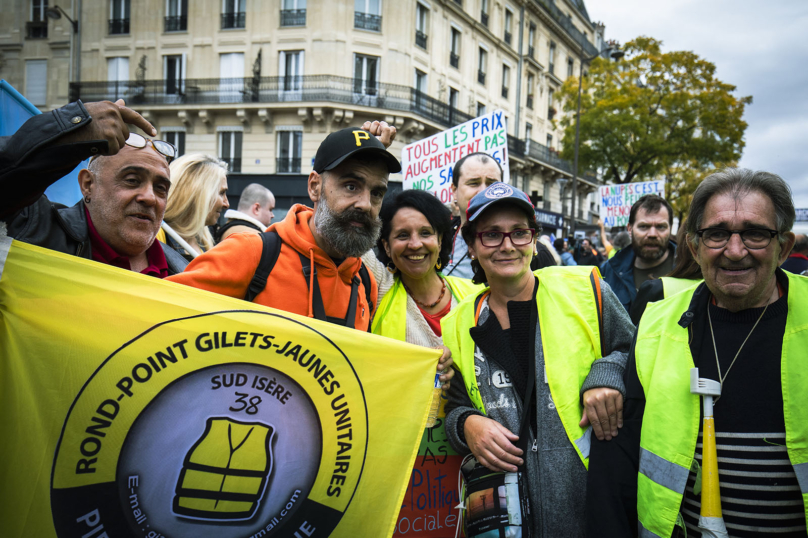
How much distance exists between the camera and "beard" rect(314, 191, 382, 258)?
2.47 meters

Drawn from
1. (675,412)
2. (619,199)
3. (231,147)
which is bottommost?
(675,412)

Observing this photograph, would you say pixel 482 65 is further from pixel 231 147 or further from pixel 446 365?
pixel 446 365

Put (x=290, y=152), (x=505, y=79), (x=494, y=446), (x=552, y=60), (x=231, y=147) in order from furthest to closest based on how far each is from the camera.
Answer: (x=552, y=60) < (x=505, y=79) < (x=231, y=147) < (x=290, y=152) < (x=494, y=446)

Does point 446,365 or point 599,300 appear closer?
point 599,300

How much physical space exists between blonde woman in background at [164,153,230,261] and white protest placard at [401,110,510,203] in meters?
2.59

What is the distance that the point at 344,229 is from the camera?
2.48 meters

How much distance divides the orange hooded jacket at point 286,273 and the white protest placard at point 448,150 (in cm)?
350

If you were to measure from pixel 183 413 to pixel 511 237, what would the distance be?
4.94 ft

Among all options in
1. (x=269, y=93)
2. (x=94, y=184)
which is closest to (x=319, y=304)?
(x=94, y=184)

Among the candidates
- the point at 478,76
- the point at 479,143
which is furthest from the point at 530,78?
the point at 479,143

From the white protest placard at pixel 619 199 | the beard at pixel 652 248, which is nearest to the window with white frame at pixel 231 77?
the white protest placard at pixel 619 199

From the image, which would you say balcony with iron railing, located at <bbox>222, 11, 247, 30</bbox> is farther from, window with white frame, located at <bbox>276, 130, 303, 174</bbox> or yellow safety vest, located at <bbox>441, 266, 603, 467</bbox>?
yellow safety vest, located at <bbox>441, 266, 603, 467</bbox>

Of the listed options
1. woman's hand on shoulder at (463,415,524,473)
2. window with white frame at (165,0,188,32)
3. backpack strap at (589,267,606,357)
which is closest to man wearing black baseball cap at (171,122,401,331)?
woman's hand on shoulder at (463,415,524,473)

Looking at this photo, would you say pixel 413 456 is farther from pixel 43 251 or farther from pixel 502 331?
pixel 43 251
